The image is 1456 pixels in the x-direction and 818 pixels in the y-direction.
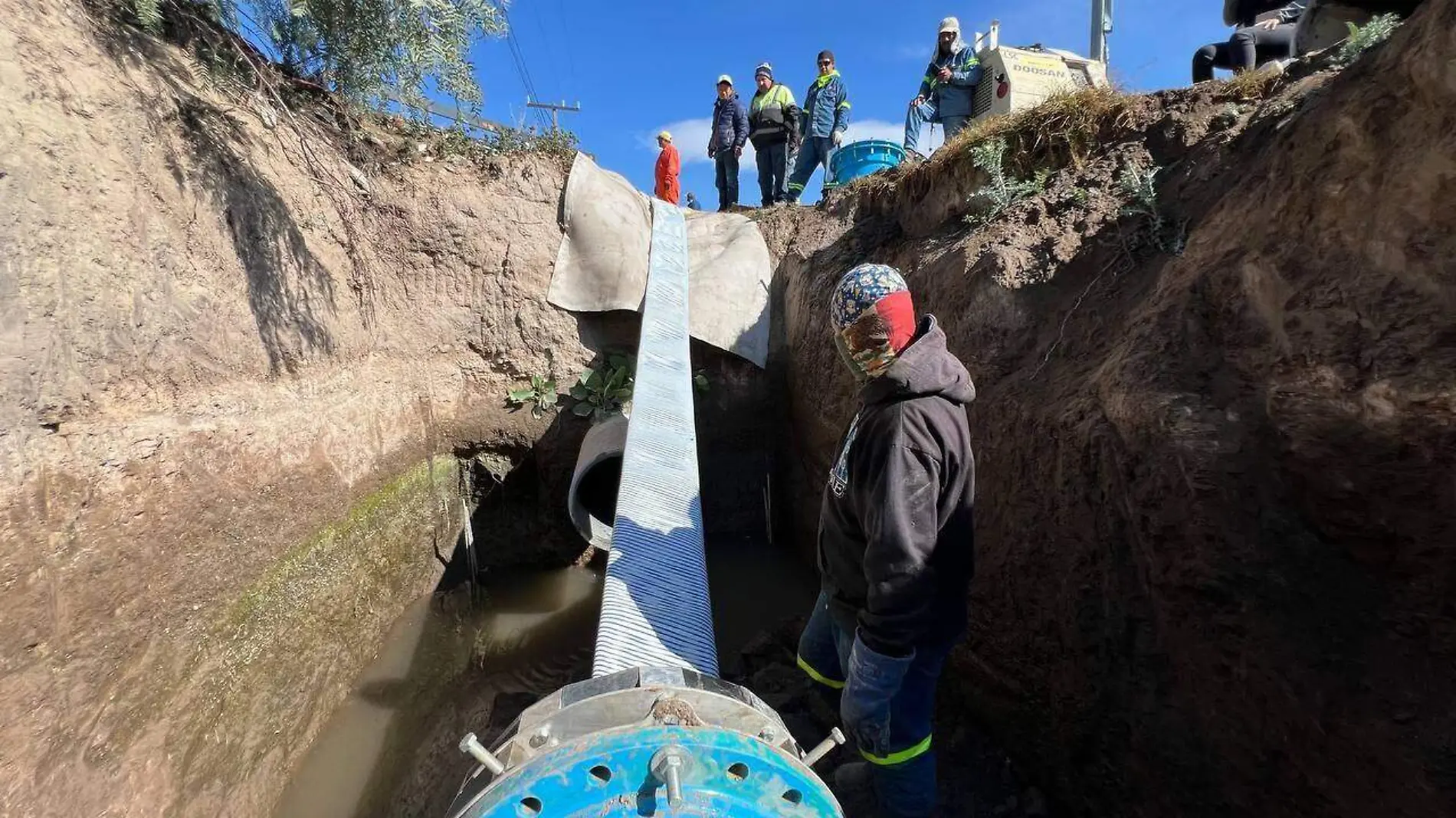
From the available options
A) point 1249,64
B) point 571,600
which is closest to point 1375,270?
point 1249,64

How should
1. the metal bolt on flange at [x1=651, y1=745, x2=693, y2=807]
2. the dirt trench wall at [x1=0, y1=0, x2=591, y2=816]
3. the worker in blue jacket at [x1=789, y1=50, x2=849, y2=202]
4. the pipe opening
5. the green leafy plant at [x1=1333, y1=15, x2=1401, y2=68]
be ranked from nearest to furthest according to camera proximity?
1. the metal bolt on flange at [x1=651, y1=745, x2=693, y2=807]
2. the dirt trench wall at [x1=0, y1=0, x2=591, y2=816]
3. the green leafy plant at [x1=1333, y1=15, x2=1401, y2=68]
4. the pipe opening
5. the worker in blue jacket at [x1=789, y1=50, x2=849, y2=202]

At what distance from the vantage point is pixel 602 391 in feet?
17.1

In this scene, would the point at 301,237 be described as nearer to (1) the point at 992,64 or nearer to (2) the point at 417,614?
(2) the point at 417,614

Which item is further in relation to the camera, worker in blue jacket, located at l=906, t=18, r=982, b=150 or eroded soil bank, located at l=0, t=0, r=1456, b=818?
worker in blue jacket, located at l=906, t=18, r=982, b=150

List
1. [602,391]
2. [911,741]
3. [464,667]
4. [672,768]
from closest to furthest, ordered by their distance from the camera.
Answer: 1. [672,768]
2. [911,741]
3. [464,667]
4. [602,391]

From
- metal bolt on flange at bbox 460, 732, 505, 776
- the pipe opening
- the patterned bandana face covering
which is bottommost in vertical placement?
the pipe opening

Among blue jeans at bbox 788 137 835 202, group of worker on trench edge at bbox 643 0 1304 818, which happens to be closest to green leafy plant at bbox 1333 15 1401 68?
group of worker on trench edge at bbox 643 0 1304 818

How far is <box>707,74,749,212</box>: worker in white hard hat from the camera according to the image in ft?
24.1

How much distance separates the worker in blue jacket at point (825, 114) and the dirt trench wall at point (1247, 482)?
168 inches

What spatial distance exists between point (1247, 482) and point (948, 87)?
5344 millimetres

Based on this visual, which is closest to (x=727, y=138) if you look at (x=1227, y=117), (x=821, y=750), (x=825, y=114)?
(x=825, y=114)

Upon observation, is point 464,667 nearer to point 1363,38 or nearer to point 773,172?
point 1363,38

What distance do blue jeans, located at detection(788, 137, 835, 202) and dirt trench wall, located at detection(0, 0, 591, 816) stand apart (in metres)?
4.19

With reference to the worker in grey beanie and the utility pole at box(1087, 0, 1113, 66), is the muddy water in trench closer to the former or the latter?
the worker in grey beanie
